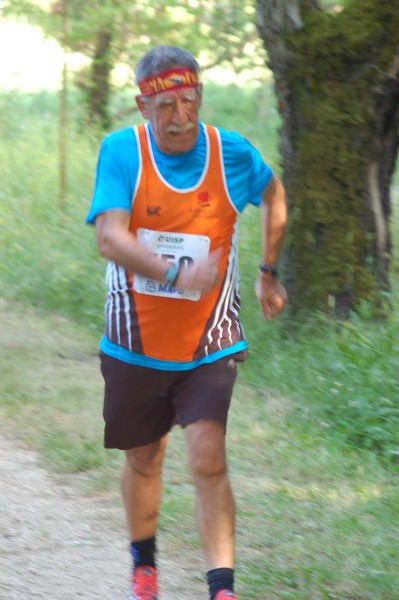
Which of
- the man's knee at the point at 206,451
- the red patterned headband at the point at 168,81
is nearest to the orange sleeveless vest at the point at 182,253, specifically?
the red patterned headband at the point at 168,81

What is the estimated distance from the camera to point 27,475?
6.02m

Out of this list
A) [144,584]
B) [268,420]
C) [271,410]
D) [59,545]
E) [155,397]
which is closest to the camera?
[155,397]

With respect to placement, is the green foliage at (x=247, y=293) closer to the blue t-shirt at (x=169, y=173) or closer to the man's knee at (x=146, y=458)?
the man's knee at (x=146, y=458)

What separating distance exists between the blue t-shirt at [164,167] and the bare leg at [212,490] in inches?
32.2

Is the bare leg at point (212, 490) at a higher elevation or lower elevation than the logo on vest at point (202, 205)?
lower

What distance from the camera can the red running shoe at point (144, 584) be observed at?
4.25 metres

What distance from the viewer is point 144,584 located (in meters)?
4.25

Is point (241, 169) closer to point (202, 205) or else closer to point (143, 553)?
point (202, 205)

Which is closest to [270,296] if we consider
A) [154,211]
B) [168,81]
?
[154,211]

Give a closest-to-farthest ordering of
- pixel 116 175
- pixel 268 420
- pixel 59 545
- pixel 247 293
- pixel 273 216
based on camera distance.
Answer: pixel 116 175
pixel 273 216
pixel 59 545
pixel 268 420
pixel 247 293

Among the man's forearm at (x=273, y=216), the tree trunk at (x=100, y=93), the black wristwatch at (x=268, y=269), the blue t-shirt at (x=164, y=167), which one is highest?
the tree trunk at (x=100, y=93)

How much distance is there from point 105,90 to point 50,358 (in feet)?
25.2

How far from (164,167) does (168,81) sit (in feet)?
0.97

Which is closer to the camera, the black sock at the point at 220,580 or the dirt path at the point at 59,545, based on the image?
the black sock at the point at 220,580
